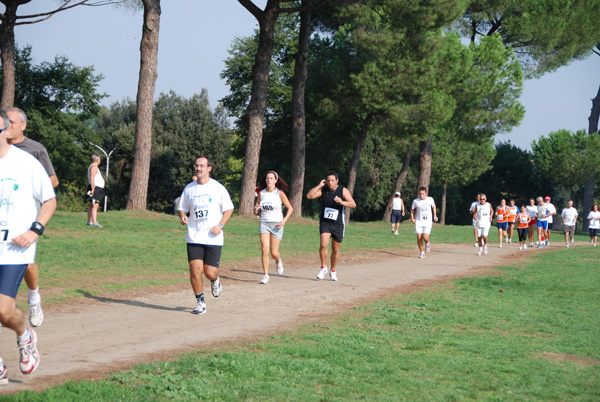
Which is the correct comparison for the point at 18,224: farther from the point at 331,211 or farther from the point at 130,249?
the point at 130,249

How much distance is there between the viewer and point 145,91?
24422mm

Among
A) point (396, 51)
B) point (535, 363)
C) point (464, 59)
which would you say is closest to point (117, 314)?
point (535, 363)

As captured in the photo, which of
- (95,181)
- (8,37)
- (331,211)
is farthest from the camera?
(8,37)

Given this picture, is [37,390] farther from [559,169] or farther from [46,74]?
[559,169]

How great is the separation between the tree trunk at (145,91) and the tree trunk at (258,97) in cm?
438

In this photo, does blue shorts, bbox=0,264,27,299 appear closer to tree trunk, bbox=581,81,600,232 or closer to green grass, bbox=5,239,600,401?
green grass, bbox=5,239,600,401

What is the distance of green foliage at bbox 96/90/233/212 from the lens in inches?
2415

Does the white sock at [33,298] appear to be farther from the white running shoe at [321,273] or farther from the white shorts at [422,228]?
the white shorts at [422,228]

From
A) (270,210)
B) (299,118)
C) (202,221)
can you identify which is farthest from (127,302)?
(299,118)

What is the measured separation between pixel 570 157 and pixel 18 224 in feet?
208

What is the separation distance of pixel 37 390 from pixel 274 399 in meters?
1.76

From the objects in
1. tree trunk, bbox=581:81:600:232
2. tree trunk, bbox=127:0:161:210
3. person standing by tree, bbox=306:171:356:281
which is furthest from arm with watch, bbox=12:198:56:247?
tree trunk, bbox=581:81:600:232

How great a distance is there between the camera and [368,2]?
1117 inches

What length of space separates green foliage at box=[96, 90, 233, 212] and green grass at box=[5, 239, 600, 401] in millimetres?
52281
